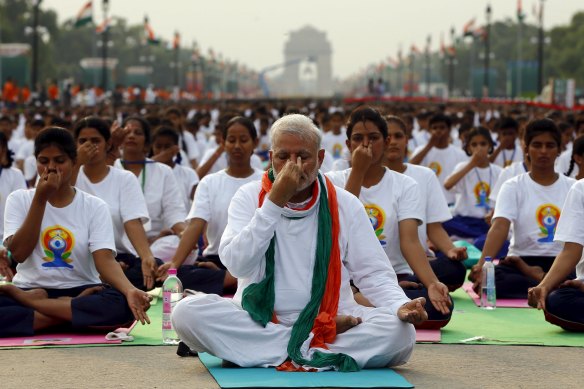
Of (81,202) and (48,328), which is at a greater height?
(81,202)

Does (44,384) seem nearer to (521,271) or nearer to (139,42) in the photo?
(521,271)

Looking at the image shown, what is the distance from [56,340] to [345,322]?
212cm

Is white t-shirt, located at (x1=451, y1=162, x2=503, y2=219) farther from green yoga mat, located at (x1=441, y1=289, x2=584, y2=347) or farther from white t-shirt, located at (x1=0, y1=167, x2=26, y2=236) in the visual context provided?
white t-shirt, located at (x1=0, y1=167, x2=26, y2=236)

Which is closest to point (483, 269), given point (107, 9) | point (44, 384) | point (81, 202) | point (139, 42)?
point (81, 202)

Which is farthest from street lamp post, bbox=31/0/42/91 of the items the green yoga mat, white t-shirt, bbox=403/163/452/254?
the green yoga mat

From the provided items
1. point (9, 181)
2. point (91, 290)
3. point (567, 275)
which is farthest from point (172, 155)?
point (567, 275)

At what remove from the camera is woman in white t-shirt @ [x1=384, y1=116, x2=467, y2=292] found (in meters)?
10.2

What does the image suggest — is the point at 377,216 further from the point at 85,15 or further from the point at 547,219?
the point at 85,15

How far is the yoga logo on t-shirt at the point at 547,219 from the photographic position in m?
11.0

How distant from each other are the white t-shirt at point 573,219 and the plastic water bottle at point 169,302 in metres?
2.44

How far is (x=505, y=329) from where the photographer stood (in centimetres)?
943

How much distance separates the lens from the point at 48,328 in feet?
29.8

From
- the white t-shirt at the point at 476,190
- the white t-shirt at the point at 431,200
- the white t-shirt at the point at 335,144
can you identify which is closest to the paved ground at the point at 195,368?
the white t-shirt at the point at 431,200

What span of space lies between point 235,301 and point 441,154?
9.91m
